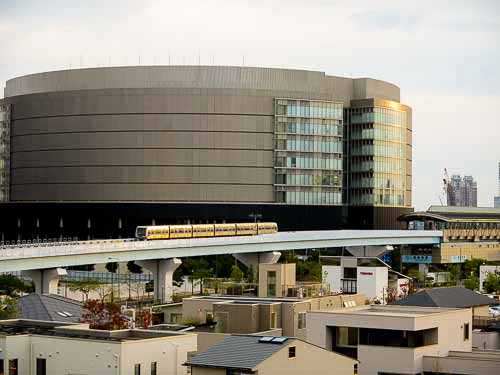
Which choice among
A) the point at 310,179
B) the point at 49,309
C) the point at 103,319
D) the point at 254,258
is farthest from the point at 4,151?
the point at 103,319

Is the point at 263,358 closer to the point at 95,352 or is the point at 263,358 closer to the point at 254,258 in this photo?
the point at 95,352

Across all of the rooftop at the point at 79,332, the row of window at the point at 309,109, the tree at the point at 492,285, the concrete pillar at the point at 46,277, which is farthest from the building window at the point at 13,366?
the row of window at the point at 309,109

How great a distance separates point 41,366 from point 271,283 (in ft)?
118

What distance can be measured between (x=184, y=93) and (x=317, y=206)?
92.8ft

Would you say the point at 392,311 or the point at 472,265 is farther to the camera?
the point at 472,265

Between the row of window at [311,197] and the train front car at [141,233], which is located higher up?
the row of window at [311,197]

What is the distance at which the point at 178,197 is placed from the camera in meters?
176

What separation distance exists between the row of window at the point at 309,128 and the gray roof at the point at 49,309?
387ft

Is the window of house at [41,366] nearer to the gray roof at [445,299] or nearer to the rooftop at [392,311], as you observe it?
the rooftop at [392,311]

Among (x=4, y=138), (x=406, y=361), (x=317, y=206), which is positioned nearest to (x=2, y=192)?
(x=4, y=138)

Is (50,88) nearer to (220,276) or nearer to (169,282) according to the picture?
(220,276)

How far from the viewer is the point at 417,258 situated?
17275cm

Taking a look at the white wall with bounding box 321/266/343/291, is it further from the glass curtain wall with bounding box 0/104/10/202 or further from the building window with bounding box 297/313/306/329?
the glass curtain wall with bounding box 0/104/10/202

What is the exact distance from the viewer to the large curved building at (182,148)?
176 metres
